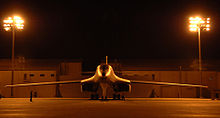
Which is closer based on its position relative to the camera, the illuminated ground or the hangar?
the illuminated ground

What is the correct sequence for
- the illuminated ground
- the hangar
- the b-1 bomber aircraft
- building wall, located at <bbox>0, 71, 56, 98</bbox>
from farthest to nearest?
building wall, located at <bbox>0, 71, 56, 98</bbox>
the hangar
the b-1 bomber aircraft
the illuminated ground

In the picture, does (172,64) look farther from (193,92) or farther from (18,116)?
(18,116)

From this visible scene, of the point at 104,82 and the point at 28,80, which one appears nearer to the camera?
the point at 104,82

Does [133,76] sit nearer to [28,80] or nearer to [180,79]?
[180,79]

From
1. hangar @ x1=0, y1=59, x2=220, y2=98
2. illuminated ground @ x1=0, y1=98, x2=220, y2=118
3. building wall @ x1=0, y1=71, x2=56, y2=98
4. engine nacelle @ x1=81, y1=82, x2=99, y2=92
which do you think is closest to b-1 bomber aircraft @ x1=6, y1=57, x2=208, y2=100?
engine nacelle @ x1=81, y1=82, x2=99, y2=92

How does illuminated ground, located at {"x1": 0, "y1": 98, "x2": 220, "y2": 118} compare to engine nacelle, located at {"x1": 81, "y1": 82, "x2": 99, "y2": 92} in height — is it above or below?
below

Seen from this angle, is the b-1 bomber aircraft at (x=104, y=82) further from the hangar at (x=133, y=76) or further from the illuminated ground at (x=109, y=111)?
the hangar at (x=133, y=76)

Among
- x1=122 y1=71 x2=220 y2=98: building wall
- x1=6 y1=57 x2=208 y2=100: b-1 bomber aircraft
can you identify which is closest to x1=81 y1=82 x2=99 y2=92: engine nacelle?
x1=6 y1=57 x2=208 y2=100: b-1 bomber aircraft

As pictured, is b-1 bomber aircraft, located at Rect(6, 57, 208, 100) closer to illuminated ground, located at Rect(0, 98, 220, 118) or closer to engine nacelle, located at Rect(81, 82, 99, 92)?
engine nacelle, located at Rect(81, 82, 99, 92)

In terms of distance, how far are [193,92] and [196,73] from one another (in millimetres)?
2627

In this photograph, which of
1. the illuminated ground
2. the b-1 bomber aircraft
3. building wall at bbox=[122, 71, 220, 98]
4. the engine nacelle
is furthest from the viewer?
building wall at bbox=[122, 71, 220, 98]

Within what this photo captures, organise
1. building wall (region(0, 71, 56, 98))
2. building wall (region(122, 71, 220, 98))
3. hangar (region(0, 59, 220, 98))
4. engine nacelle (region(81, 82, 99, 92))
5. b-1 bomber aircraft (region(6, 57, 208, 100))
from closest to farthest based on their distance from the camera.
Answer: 1. b-1 bomber aircraft (region(6, 57, 208, 100))
2. engine nacelle (region(81, 82, 99, 92))
3. hangar (region(0, 59, 220, 98))
4. building wall (region(0, 71, 56, 98))
5. building wall (region(122, 71, 220, 98))

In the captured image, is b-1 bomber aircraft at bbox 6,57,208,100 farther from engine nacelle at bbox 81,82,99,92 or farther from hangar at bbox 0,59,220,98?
hangar at bbox 0,59,220,98

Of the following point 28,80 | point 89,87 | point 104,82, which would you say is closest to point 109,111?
point 104,82
